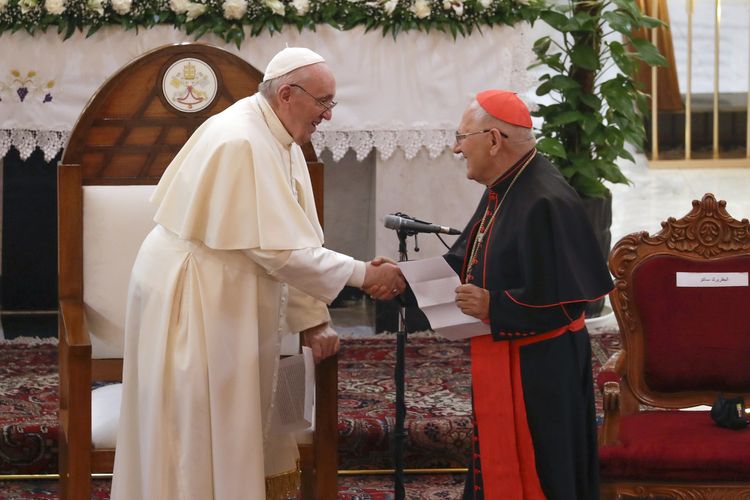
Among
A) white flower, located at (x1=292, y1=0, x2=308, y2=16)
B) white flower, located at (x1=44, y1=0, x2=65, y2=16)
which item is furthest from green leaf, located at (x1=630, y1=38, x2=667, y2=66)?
white flower, located at (x1=44, y1=0, x2=65, y2=16)

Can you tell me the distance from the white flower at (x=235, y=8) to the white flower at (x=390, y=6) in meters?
0.76

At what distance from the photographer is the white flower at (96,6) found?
6.41m

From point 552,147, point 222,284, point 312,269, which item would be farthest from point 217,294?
point 552,147

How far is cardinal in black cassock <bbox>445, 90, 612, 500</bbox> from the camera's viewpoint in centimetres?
378

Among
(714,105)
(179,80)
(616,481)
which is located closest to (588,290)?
(616,481)

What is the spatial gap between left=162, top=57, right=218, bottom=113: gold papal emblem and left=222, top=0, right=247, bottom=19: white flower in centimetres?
198

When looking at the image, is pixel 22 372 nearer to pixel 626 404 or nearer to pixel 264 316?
pixel 264 316

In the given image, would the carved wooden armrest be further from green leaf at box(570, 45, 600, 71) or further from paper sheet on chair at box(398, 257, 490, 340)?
green leaf at box(570, 45, 600, 71)

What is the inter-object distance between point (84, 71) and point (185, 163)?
2.82m

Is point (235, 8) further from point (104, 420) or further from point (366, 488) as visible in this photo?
point (104, 420)

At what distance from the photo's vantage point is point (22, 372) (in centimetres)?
610

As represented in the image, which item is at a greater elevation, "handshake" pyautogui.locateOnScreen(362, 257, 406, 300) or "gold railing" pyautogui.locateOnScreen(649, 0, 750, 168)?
"gold railing" pyautogui.locateOnScreen(649, 0, 750, 168)

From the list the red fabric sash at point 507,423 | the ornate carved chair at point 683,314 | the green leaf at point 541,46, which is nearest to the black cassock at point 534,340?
the red fabric sash at point 507,423

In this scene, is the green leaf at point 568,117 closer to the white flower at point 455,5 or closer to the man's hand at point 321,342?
the white flower at point 455,5
